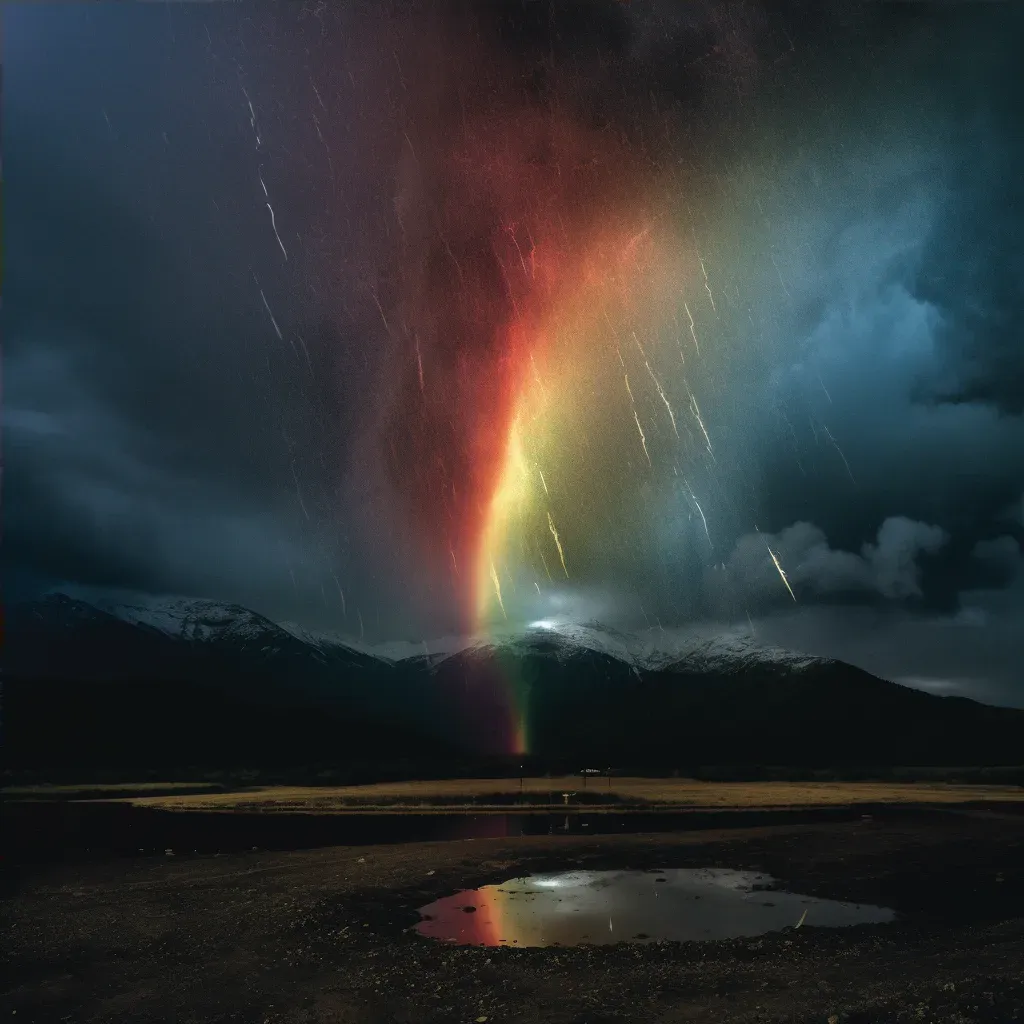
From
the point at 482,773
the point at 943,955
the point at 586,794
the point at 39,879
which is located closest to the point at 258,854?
the point at 39,879

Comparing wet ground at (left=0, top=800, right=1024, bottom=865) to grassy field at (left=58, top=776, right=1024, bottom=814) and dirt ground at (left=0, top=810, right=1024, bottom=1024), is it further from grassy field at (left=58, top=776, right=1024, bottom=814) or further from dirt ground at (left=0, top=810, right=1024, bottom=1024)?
dirt ground at (left=0, top=810, right=1024, bottom=1024)

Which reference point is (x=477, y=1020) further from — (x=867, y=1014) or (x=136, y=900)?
(x=136, y=900)

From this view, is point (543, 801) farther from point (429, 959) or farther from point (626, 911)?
point (429, 959)

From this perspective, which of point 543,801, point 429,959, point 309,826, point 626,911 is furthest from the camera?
point 543,801

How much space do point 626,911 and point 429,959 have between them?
7.67 m

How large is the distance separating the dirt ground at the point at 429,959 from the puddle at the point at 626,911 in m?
1.08

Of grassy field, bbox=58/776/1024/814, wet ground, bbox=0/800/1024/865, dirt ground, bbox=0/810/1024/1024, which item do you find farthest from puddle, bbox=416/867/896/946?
grassy field, bbox=58/776/1024/814

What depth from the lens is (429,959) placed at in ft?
59.8

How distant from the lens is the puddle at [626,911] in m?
20.7

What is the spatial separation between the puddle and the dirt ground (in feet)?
3.55

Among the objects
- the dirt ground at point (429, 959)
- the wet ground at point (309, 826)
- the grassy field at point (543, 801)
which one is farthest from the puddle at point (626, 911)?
the grassy field at point (543, 801)

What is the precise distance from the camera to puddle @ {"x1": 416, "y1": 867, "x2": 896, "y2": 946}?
→ 814 inches

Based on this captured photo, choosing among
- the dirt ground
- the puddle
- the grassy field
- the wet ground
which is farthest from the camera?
the grassy field

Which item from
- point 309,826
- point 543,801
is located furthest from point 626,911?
point 543,801
